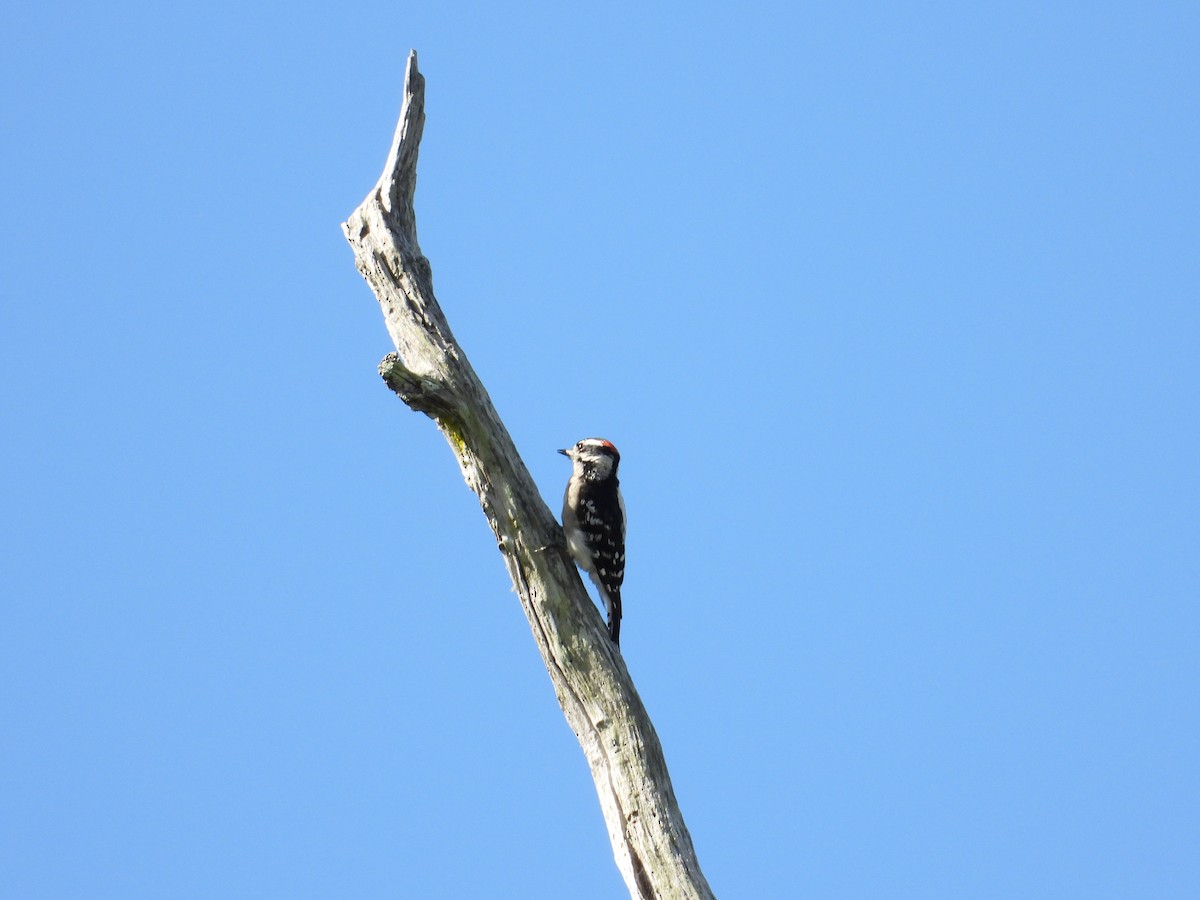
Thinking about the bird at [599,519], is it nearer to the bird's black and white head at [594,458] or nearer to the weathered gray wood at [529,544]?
the bird's black and white head at [594,458]

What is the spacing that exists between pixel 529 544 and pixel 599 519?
1.35m

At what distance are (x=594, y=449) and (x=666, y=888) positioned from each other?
10.6 ft

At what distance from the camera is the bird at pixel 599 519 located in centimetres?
704

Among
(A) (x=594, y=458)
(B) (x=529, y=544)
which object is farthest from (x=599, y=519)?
(B) (x=529, y=544)

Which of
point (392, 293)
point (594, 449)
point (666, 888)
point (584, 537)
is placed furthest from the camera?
point (594, 449)

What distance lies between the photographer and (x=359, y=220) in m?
6.45

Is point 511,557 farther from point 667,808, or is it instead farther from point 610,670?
point 667,808

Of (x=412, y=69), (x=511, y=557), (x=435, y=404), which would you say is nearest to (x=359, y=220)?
(x=412, y=69)

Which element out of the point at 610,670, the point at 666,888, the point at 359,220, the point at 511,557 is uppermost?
the point at 359,220

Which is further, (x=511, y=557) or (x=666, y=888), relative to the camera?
(x=511, y=557)

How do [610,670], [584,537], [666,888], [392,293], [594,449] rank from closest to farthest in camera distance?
[666,888]
[610,670]
[392,293]
[584,537]
[594,449]

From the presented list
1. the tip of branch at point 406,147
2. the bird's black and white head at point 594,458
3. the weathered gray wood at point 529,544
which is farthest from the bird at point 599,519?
the tip of branch at point 406,147

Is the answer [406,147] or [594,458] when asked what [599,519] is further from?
[406,147]

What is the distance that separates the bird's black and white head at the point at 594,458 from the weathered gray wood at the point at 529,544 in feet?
5.05
